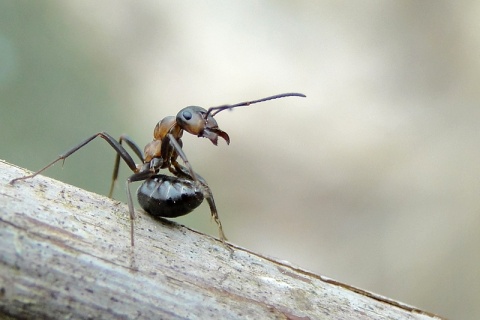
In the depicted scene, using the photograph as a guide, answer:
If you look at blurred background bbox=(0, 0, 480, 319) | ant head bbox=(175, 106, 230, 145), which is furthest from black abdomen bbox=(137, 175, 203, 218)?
blurred background bbox=(0, 0, 480, 319)

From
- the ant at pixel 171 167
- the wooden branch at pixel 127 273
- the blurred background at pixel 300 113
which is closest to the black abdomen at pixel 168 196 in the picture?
the ant at pixel 171 167

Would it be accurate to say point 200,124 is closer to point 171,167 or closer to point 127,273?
point 171,167

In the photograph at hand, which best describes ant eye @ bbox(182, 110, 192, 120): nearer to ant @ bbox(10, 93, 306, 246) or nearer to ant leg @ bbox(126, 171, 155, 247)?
ant @ bbox(10, 93, 306, 246)

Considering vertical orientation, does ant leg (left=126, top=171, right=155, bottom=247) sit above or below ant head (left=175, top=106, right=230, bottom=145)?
below

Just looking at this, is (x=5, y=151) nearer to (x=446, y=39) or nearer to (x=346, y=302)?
(x=346, y=302)

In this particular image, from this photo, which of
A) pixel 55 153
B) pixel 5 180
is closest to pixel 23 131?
pixel 55 153

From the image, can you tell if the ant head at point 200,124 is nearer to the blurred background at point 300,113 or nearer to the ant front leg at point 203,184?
the ant front leg at point 203,184
